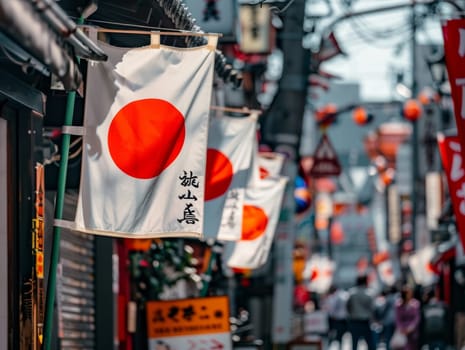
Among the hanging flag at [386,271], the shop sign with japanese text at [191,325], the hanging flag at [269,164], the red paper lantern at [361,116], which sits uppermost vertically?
the red paper lantern at [361,116]

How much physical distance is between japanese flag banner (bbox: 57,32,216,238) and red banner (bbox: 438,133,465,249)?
4636 millimetres

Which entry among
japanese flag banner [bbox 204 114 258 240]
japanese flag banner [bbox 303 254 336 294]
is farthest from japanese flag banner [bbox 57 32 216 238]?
japanese flag banner [bbox 303 254 336 294]

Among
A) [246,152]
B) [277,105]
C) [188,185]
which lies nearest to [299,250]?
[277,105]

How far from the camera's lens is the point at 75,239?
15.3 metres

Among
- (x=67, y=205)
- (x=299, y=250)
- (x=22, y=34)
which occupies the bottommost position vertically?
(x=299, y=250)

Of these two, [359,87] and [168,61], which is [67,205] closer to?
[168,61]

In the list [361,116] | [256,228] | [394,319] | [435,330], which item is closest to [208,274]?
[256,228]

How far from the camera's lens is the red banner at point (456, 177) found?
13.5 metres

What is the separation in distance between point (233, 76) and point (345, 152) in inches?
2700

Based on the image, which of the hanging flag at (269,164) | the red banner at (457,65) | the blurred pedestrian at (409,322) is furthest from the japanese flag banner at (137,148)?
the blurred pedestrian at (409,322)

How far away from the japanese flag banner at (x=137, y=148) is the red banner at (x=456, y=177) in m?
4.64

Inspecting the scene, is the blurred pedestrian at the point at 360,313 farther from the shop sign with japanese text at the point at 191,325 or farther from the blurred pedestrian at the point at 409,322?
the shop sign with japanese text at the point at 191,325

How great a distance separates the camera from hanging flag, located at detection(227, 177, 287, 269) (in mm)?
16250

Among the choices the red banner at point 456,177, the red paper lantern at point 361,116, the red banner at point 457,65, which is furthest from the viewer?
the red paper lantern at point 361,116
